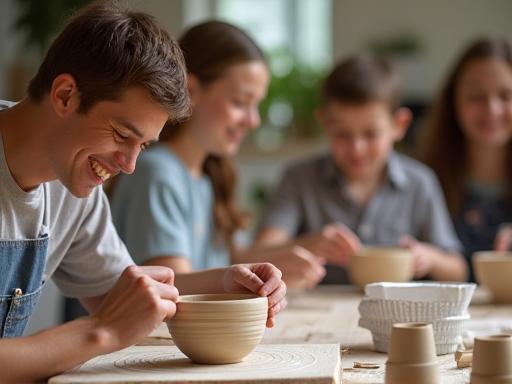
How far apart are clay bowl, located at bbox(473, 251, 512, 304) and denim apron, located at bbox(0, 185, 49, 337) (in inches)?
46.9

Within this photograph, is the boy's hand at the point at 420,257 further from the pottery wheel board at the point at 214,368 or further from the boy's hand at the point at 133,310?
the boy's hand at the point at 133,310

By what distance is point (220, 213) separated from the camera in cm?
245

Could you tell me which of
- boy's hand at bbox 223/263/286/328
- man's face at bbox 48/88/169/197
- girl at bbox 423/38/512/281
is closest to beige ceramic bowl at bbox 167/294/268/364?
boy's hand at bbox 223/263/286/328

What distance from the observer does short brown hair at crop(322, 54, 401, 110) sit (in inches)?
105

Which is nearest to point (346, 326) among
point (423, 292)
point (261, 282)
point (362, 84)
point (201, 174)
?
point (423, 292)

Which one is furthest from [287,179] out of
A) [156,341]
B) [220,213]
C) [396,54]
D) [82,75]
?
[396,54]

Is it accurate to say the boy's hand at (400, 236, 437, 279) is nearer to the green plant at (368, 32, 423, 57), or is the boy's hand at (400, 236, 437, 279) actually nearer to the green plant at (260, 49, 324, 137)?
the green plant at (260, 49, 324, 137)

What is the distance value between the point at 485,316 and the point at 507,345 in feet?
2.72

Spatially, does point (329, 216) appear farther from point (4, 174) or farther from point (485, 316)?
point (4, 174)

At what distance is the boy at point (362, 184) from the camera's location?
2.66m

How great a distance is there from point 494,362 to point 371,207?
174 cm

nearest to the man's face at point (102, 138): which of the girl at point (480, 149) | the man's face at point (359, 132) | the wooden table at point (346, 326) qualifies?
the wooden table at point (346, 326)

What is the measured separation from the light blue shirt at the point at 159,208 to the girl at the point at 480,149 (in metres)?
1.04

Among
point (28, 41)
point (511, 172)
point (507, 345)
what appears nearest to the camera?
point (507, 345)
